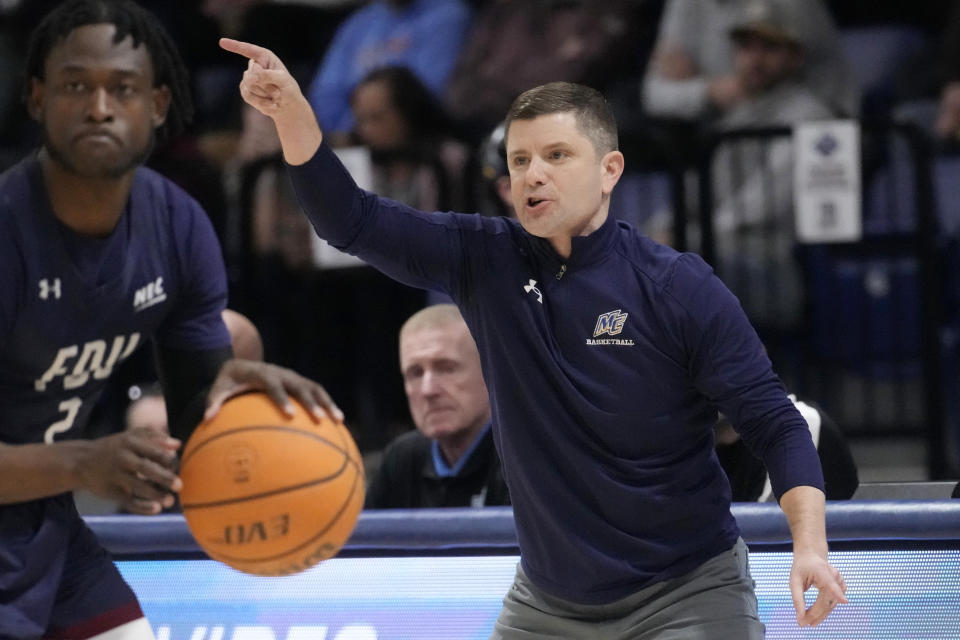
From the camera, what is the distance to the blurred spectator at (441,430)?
4375mm

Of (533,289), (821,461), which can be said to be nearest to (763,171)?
(821,461)

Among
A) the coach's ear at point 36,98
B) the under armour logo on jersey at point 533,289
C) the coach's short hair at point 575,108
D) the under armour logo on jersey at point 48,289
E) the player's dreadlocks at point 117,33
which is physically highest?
the player's dreadlocks at point 117,33

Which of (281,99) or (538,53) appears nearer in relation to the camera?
(281,99)

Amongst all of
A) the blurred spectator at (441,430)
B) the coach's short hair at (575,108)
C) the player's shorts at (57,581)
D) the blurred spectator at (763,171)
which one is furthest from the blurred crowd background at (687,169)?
the player's shorts at (57,581)

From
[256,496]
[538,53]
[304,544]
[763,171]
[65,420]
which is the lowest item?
[304,544]

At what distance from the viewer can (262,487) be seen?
2.75 m

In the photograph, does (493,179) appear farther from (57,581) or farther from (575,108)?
(57,581)

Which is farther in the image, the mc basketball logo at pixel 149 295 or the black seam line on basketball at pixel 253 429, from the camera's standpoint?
the mc basketball logo at pixel 149 295

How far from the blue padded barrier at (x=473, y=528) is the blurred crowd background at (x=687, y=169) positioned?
6.06 ft

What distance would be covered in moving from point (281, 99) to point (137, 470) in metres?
0.79

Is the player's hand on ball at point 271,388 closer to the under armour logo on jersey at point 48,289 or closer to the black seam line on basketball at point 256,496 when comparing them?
the black seam line on basketball at point 256,496

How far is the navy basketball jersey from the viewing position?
2.93 metres

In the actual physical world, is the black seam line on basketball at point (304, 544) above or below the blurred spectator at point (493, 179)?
below

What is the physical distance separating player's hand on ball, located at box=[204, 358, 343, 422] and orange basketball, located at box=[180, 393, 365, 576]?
0.02 meters
